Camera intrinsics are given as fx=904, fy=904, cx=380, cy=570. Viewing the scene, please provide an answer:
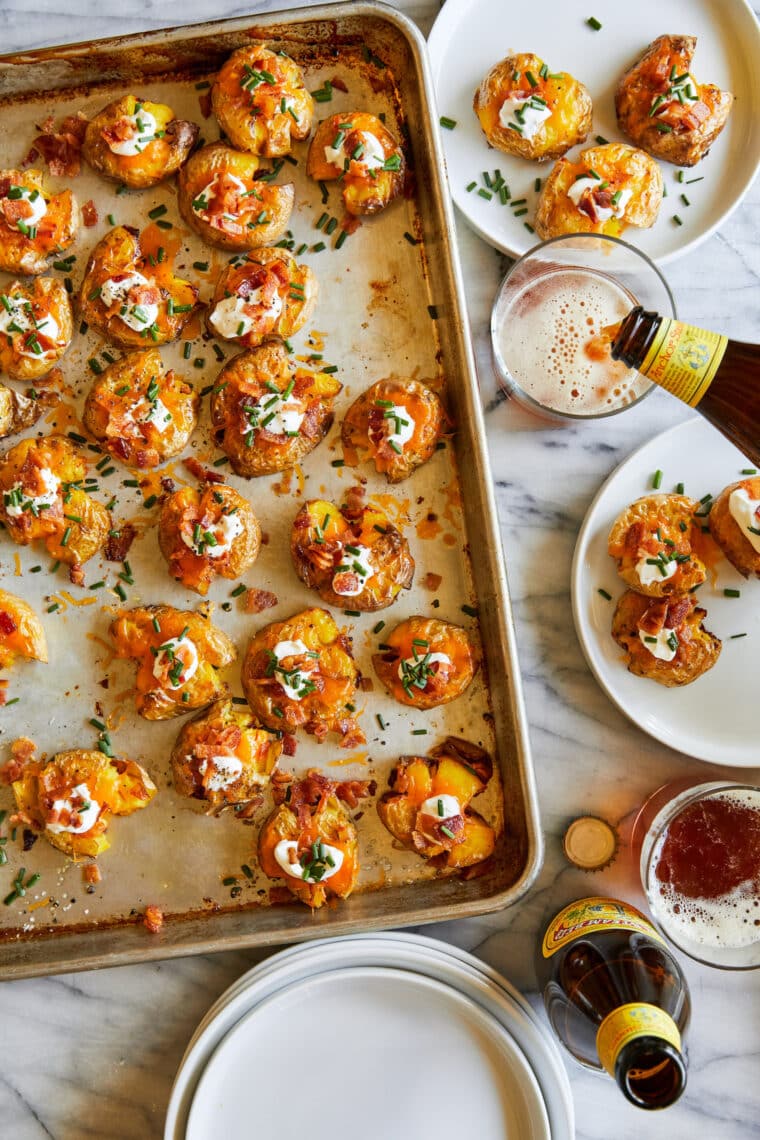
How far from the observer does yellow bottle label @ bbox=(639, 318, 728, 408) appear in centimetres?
248

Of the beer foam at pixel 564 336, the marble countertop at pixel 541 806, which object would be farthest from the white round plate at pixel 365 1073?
the beer foam at pixel 564 336

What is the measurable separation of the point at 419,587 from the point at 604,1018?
1.40 meters

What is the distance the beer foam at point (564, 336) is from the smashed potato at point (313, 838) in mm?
1482

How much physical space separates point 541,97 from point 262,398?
4.48 ft

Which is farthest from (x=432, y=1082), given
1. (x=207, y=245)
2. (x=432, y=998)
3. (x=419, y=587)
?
(x=207, y=245)

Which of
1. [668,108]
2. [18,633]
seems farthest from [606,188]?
[18,633]

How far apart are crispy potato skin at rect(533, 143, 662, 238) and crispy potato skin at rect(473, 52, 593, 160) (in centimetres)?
8

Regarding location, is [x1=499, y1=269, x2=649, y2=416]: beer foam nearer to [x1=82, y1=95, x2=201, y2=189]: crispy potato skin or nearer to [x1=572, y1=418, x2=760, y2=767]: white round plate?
[x1=572, y1=418, x2=760, y2=767]: white round plate

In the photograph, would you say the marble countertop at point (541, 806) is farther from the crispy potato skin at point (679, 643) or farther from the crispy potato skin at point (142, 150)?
the crispy potato skin at point (142, 150)

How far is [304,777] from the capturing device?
298 centimetres

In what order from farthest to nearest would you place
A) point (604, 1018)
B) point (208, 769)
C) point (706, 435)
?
point (706, 435)
point (208, 769)
point (604, 1018)

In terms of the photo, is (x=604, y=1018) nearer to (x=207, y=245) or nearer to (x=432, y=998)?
(x=432, y=998)

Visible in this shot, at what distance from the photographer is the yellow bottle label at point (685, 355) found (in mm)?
2479

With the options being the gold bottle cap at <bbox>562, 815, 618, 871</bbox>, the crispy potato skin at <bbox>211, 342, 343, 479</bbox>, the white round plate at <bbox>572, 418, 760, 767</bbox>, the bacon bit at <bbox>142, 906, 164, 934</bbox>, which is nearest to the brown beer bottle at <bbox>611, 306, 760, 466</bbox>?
the white round plate at <bbox>572, 418, 760, 767</bbox>
